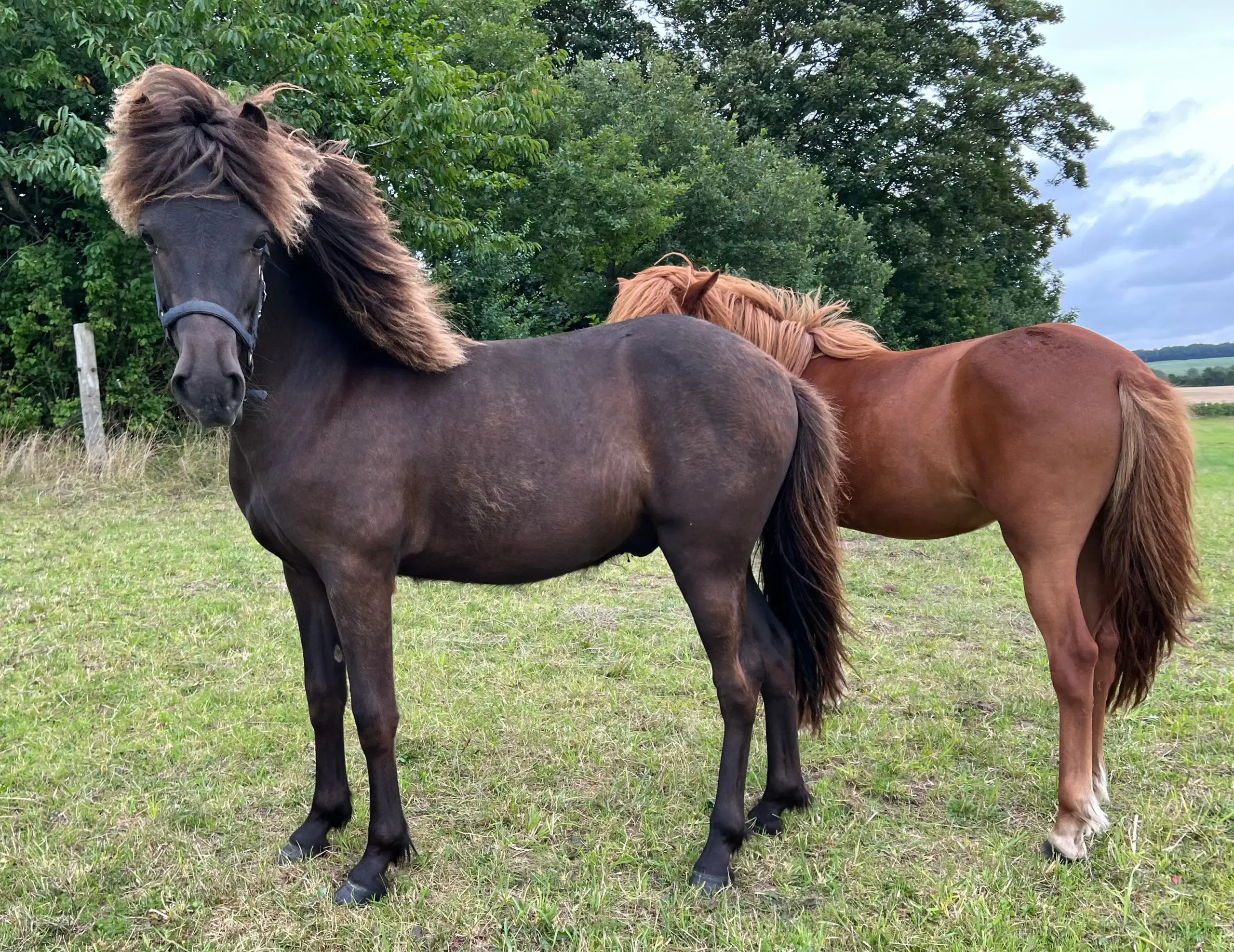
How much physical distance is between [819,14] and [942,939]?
78.0ft

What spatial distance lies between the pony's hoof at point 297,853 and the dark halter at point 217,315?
1523mm

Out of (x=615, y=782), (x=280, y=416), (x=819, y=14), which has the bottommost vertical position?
(x=615, y=782)

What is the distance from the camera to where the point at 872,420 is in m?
3.34

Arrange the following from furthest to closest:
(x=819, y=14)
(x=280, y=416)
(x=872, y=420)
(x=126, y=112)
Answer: (x=819, y=14)
(x=872, y=420)
(x=280, y=416)
(x=126, y=112)

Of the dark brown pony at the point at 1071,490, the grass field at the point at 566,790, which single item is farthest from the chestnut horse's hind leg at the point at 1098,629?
the grass field at the point at 566,790

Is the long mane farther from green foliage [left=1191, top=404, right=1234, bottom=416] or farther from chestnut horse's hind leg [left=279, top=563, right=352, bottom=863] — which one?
green foliage [left=1191, top=404, right=1234, bottom=416]

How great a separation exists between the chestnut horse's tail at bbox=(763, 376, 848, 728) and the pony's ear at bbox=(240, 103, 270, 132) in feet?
6.11

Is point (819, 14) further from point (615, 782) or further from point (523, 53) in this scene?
point (615, 782)

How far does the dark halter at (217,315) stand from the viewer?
6.48ft

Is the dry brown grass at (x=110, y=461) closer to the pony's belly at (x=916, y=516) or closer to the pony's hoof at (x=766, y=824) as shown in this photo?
the pony's belly at (x=916, y=516)

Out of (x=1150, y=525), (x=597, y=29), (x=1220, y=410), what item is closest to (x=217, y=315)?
(x=1150, y=525)


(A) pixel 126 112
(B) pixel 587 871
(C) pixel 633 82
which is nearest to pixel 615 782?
(B) pixel 587 871

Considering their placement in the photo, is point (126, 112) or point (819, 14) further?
point (819, 14)

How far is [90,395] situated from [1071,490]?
382 inches
